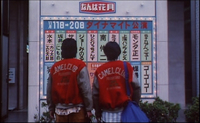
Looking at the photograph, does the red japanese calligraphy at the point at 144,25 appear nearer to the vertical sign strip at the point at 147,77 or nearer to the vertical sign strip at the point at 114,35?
the vertical sign strip at the point at 114,35

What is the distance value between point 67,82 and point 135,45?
Answer: 10.2ft

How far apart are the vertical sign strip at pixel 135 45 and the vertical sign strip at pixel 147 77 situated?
24 centimetres

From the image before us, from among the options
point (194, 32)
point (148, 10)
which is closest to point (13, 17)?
point (148, 10)

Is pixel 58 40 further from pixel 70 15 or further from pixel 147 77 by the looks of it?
pixel 147 77

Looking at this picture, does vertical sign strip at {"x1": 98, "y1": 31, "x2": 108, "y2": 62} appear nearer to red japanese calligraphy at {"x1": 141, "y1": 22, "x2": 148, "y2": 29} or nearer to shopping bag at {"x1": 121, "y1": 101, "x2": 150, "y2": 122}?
red japanese calligraphy at {"x1": 141, "y1": 22, "x2": 148, "y2": 29}

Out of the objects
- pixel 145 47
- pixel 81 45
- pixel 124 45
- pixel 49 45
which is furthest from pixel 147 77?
pixel 49 45

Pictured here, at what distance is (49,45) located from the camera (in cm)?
709

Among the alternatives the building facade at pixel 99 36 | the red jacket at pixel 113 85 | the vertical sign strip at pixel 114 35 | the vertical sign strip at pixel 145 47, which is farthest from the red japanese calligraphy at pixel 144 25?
the red jacket at pixel 113 85

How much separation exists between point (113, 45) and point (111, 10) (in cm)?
295

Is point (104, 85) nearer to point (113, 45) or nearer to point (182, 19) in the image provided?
point (113, 45)

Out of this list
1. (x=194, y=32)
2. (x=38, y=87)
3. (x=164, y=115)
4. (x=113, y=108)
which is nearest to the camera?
(x=113, y=108)

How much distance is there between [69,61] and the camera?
4.45 meters

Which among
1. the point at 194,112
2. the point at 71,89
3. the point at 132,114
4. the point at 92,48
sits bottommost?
the point at 194,112

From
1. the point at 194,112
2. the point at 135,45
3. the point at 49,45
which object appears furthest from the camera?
the point at 135,45
